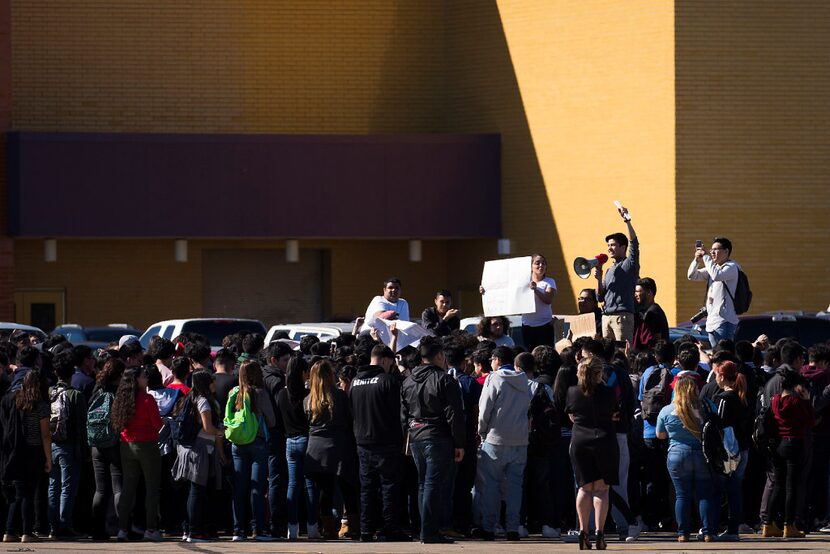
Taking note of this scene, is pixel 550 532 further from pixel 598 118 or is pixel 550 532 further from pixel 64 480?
pixel 598 118

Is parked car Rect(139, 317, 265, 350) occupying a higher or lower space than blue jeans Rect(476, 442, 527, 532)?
higher

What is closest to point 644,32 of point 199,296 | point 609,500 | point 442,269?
point 442,269

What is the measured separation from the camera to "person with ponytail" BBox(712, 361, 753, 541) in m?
16.5

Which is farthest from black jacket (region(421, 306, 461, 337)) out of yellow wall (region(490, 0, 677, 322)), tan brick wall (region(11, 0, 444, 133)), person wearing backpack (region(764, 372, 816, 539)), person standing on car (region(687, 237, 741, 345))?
tan brick wall (region(11, 0, 444, 133))

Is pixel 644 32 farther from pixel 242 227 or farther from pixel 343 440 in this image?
pixel 343 440

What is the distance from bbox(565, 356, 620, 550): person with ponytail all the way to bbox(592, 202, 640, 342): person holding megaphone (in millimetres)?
4072

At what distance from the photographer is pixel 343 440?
55.2 ft

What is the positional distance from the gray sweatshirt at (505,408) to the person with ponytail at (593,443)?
0.88m

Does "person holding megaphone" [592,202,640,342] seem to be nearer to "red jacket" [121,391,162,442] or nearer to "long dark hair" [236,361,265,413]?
"long dark hair" [236,361,265,413]

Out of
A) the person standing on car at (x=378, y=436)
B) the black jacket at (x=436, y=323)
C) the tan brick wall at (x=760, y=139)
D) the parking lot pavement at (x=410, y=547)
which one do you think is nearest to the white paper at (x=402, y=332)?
the black jacket at (x=436, y=323)

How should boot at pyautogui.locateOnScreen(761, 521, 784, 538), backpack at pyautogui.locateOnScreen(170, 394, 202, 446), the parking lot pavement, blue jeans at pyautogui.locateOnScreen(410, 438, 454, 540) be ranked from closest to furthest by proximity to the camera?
the parking lot pavement, blue jeans at pyautogui.locateOnScreen(410, 438, 454, 540), backpack at pyautogui.locateOnScreen(170, 394, 202, 446), boot at pyautogui.locateOnScreen(761, 521, 784, 538)

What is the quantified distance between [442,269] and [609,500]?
19.5 metres

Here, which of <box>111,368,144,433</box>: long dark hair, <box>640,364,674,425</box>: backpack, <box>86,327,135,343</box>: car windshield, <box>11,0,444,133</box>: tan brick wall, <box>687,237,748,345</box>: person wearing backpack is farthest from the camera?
<box>11,0,444,133</box>: tan brick wall

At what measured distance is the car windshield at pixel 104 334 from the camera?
3100cm
